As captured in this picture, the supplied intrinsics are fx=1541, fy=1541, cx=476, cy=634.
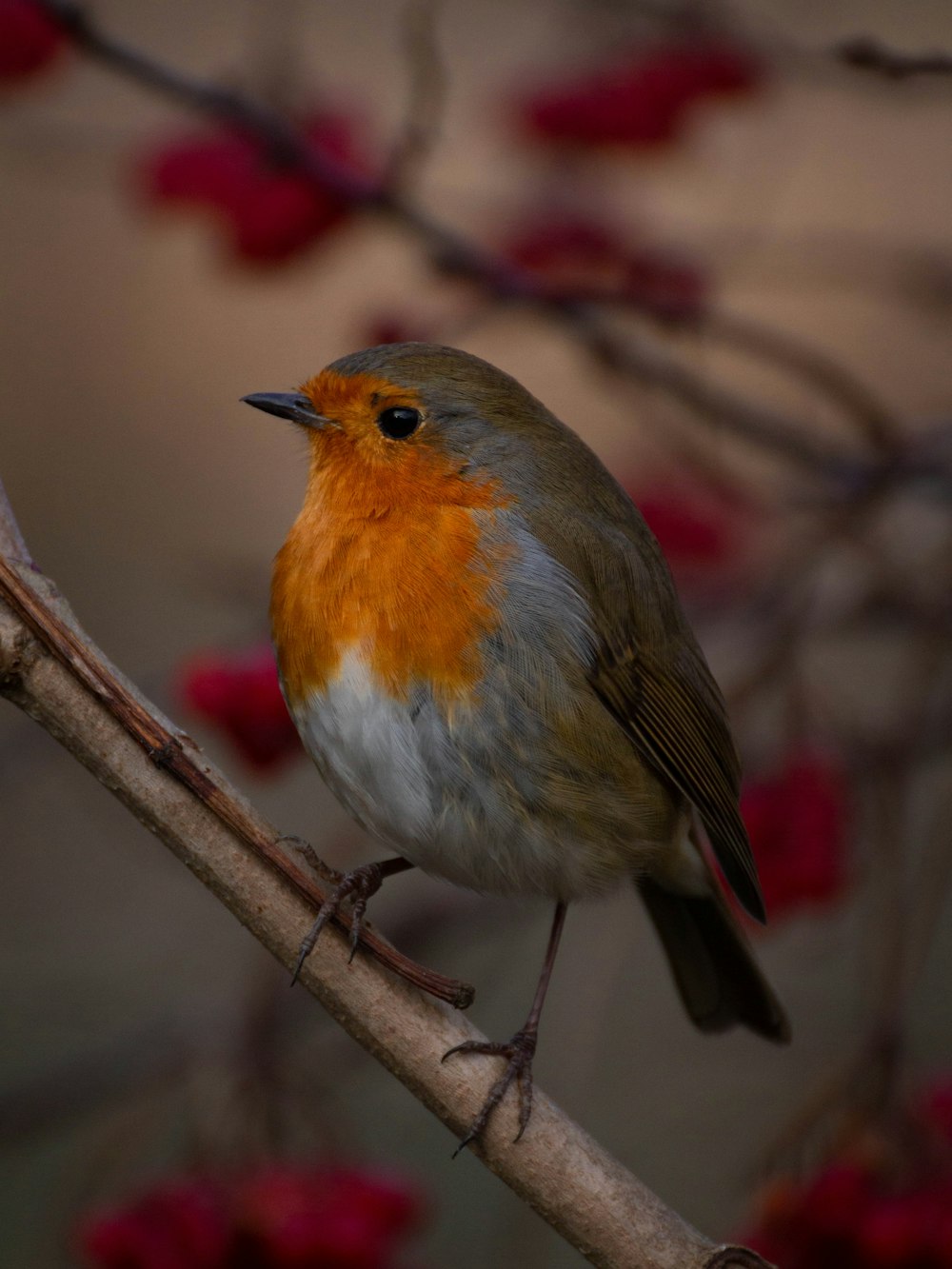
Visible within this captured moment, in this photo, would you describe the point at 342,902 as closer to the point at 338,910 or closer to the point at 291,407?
the point at 338,910

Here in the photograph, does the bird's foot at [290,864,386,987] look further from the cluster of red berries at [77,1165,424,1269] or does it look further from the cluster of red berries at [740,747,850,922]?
the cluster of red berries at [740,747,850,922]

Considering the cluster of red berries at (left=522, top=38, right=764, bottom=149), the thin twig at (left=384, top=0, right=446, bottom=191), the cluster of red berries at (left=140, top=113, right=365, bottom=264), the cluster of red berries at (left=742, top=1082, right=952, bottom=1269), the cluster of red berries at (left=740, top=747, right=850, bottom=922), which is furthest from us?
the cluster of red berries at (left=522, top=38, right=764, bottom=149)

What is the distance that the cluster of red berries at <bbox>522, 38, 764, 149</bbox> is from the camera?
2641 mm

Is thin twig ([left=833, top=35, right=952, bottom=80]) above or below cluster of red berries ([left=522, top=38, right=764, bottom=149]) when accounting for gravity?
above

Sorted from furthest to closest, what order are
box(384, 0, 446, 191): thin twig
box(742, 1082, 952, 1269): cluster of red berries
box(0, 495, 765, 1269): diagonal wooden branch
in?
box(384, 0, 446, 191): thin twig < box(742, 1082, 952, 1269): cluster of red berries < box(0, 495, 765, 1269): diagonal wooden branch

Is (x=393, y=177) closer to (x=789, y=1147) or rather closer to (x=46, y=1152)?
(x=789, y=1147)

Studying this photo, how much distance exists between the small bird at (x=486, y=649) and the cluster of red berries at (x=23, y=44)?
0.77 meters

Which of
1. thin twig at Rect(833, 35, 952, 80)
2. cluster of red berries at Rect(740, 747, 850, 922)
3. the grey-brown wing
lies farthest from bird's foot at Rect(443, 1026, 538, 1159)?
thin twig at Rect(833, 35, 952, 80)

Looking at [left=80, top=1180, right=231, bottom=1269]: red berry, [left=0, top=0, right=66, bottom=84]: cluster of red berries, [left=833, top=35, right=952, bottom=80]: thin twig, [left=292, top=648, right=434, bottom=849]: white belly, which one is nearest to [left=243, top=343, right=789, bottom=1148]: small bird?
[left=292, top=648, right=434, bottom=849]: white belly

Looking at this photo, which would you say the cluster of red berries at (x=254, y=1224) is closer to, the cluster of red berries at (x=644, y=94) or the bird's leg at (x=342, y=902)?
the bird's leg at (x=342, y=902)

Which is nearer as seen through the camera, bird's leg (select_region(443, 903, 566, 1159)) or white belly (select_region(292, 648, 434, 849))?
bird's leg (select_region(443, 903, 566, 1159))

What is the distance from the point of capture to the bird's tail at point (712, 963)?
7.47 ft

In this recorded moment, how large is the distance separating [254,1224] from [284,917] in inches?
23.5

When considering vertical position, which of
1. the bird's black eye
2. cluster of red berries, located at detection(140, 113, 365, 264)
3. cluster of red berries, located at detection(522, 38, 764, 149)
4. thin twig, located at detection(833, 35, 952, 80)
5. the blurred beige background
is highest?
thin twig, located at detection(833, 35, 952, 80)
